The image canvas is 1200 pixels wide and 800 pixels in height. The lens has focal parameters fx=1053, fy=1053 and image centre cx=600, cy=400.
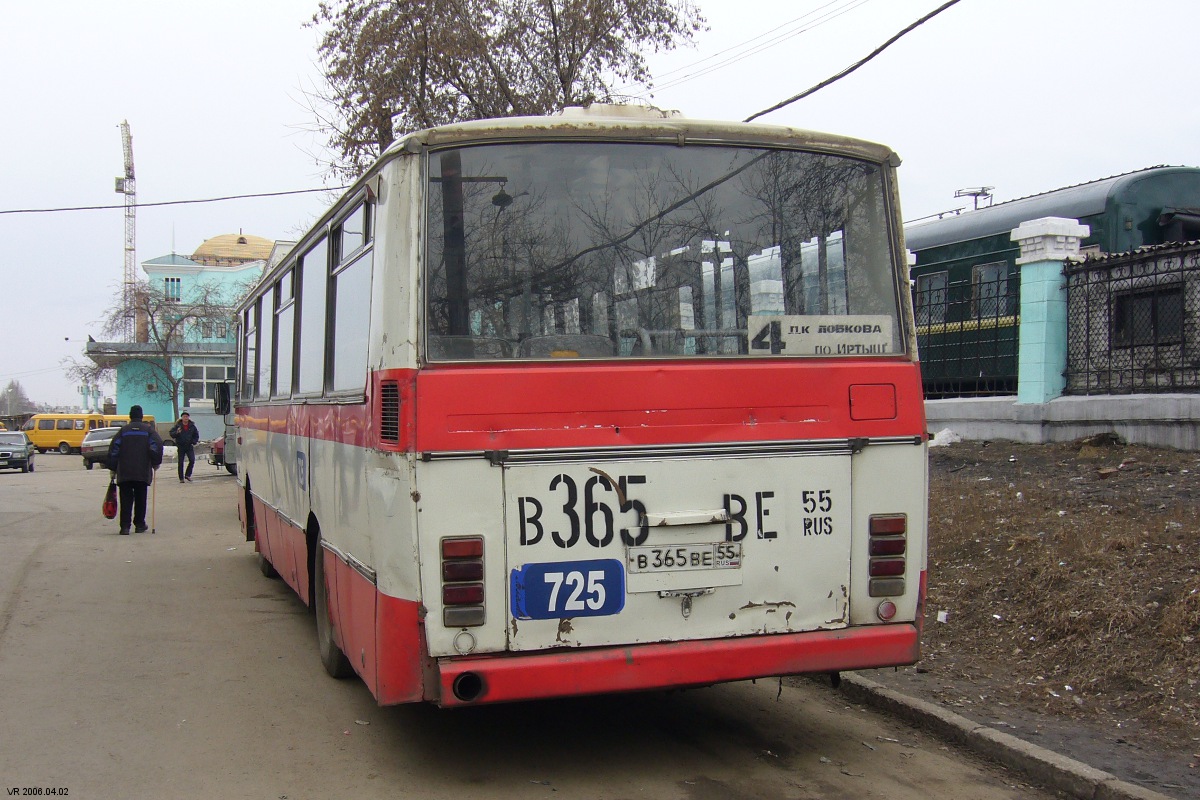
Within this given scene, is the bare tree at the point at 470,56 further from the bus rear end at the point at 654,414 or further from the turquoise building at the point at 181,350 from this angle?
the turquoise building at the point at 181,350

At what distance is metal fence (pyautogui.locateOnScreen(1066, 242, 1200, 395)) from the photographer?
38.4 ft

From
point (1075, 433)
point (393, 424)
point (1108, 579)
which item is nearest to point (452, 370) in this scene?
point (393, 424)

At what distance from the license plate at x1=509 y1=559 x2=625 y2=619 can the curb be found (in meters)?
2.14

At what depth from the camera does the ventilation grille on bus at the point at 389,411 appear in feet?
14.7

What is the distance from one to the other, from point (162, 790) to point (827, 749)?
3217 millimetres

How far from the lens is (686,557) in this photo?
468 cm

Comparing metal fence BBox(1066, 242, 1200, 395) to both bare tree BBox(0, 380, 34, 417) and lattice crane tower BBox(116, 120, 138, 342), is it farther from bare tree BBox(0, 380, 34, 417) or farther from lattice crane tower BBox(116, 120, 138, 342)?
bare tree BBox(0, 380, 34, 417)

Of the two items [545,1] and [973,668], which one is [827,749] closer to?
[973,668]

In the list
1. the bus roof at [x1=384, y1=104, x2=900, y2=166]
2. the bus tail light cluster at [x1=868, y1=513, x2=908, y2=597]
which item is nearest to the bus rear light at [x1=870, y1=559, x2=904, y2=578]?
the bus tail light cluster at [x1=868, y1=513, x2=908, y2=597]

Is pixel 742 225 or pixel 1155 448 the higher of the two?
pixel 742 225

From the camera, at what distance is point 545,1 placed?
719 inches

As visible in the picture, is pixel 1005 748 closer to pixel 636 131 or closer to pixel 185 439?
pixel 636 131

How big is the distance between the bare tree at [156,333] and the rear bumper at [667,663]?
153 feet

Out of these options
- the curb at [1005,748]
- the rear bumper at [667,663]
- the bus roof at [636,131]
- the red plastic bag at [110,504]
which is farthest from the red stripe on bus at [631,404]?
the red plastic bag at [110,504]
